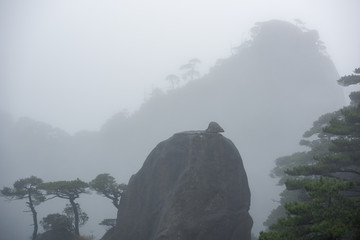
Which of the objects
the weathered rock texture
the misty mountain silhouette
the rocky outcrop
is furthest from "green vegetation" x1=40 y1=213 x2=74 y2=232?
the misty mountain silhouette

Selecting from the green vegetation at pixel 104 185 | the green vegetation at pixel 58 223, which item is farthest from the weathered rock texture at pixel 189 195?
the green vegetation at pixel 58 223

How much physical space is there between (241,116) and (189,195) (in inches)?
2514

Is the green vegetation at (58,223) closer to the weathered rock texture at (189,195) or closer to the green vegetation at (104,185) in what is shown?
the green vegetation at (104,185)

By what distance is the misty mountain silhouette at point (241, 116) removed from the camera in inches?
2611

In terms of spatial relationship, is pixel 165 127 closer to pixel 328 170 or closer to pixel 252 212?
pixel 252 212

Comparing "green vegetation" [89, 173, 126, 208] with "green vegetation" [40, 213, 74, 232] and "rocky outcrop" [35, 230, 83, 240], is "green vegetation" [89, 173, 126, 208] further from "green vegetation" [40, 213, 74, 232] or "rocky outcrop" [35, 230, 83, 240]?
"rocky outcrop" [35, 230, 83, 240]

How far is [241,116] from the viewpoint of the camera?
248ft

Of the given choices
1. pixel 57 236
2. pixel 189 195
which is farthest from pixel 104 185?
pixel 189 195

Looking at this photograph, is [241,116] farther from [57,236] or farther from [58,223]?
[57,236]

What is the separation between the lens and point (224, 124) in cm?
7569

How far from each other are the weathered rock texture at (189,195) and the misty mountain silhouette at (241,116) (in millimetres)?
37591

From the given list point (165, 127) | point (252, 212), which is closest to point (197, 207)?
point (252, 212)

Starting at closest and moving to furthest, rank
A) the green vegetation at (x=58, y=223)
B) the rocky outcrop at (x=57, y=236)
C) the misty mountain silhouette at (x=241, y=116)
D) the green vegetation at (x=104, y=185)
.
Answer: the rocky outcrop at (x=57, y=236)
the green vegetation at (x=104, y=185)
the green vegetation at (x=58, y=223)
the misty mountain silhouette at (x=241, y=116)

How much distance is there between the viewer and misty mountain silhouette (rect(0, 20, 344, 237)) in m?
66.3
